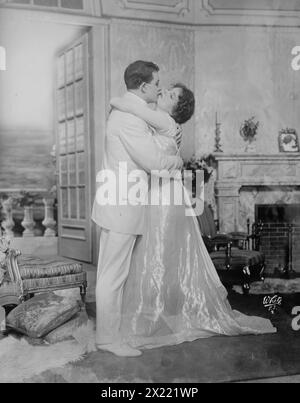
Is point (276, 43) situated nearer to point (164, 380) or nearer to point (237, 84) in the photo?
point (237, 84)

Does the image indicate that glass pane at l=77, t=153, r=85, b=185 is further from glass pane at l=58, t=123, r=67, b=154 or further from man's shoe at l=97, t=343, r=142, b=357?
man's shoe at l=97, t=343, r=142, b=357

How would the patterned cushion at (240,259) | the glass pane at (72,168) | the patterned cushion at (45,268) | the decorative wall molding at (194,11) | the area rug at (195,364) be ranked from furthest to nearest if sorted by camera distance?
1. the patterned cushion at (240,259)
2. the patterned cushion at (45,268)
3. the glass pane at (72,168)
4. the decorative wall molding at (194,11)
5. the area rug at (195,364)

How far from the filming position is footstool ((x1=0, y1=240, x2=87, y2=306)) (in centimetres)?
277

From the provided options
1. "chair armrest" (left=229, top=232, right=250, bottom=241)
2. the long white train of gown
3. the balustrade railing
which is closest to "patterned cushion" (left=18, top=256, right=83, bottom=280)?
the balustrade railing

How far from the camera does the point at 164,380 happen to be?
2252 mm

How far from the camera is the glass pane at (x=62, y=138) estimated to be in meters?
2.69

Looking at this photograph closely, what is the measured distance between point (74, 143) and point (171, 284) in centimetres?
101

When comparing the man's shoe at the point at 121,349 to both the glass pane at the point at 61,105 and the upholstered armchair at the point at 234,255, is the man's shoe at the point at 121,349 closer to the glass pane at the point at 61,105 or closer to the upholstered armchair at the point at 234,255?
the upholstered armchair at the point at 234,255

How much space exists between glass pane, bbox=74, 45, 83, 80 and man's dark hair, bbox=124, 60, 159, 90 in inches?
13.4

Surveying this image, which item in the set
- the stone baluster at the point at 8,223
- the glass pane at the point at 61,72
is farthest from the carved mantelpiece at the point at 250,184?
the stone baluster at the point at 8,223

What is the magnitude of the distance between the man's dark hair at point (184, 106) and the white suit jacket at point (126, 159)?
1.16ft

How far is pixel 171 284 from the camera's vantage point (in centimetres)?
260

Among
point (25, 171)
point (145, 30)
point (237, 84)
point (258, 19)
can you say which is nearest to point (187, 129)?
point (237, 84)

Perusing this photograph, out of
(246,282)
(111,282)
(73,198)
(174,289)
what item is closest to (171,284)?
(174,289)
